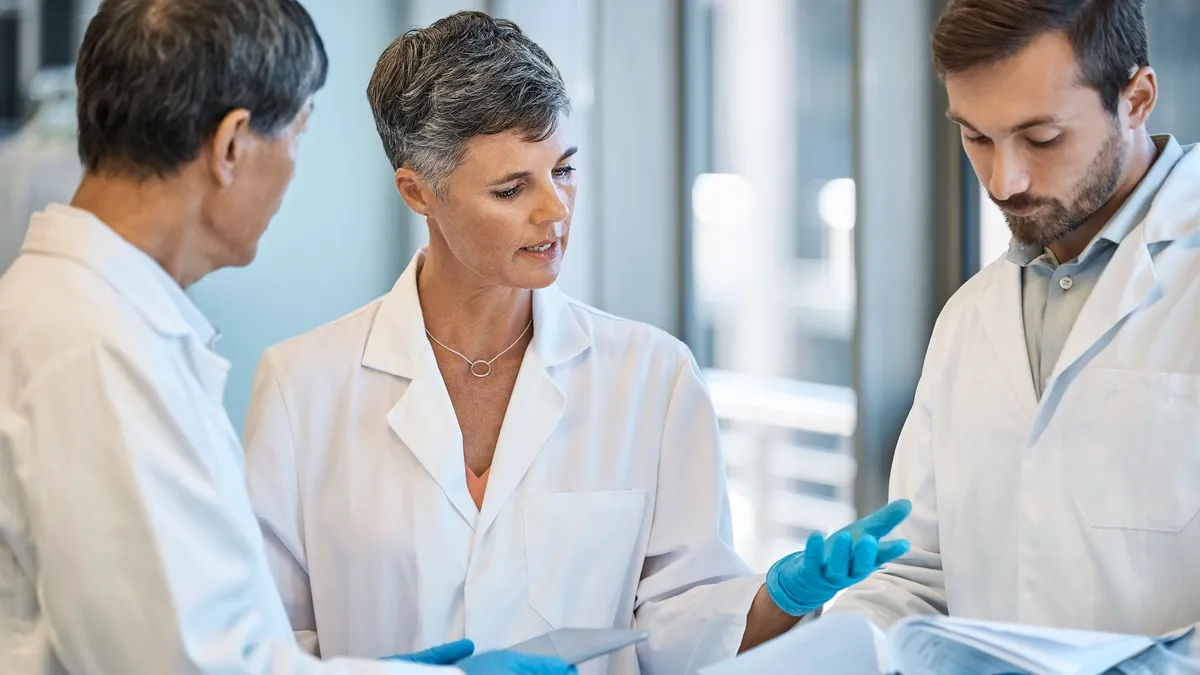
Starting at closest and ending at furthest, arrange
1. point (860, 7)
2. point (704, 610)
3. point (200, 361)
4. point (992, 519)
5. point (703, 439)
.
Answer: point (200, 361)
point (992, 519)
point (704, 610)
point (703, 439)
point (860, 7)

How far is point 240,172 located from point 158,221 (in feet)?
0.29

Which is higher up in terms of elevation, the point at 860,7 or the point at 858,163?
the point at 860,7

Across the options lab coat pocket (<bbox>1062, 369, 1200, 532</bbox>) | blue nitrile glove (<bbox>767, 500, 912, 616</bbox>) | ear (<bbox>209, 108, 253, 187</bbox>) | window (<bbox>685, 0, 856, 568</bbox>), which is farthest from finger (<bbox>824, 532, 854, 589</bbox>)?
window (<bbox>685, 0, 856, 568</bbox>)

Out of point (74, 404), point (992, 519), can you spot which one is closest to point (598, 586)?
point (992, 519)

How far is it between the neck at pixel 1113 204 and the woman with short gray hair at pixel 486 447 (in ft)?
1.71

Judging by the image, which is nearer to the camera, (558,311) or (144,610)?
(144,610)

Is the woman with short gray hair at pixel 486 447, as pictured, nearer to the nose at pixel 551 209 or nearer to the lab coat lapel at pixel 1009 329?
the nose at pixel 551 209

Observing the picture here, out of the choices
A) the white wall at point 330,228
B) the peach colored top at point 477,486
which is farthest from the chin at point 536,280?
the white wall at point 330,228

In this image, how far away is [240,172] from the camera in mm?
1056

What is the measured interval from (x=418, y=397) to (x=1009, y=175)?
0.81m

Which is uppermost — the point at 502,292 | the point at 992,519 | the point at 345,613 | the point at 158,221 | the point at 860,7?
the point at 860,7

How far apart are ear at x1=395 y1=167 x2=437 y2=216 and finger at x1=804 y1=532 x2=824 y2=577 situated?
0.69m

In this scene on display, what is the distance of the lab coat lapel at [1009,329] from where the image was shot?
1.36m

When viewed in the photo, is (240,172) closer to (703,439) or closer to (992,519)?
(703,439)
